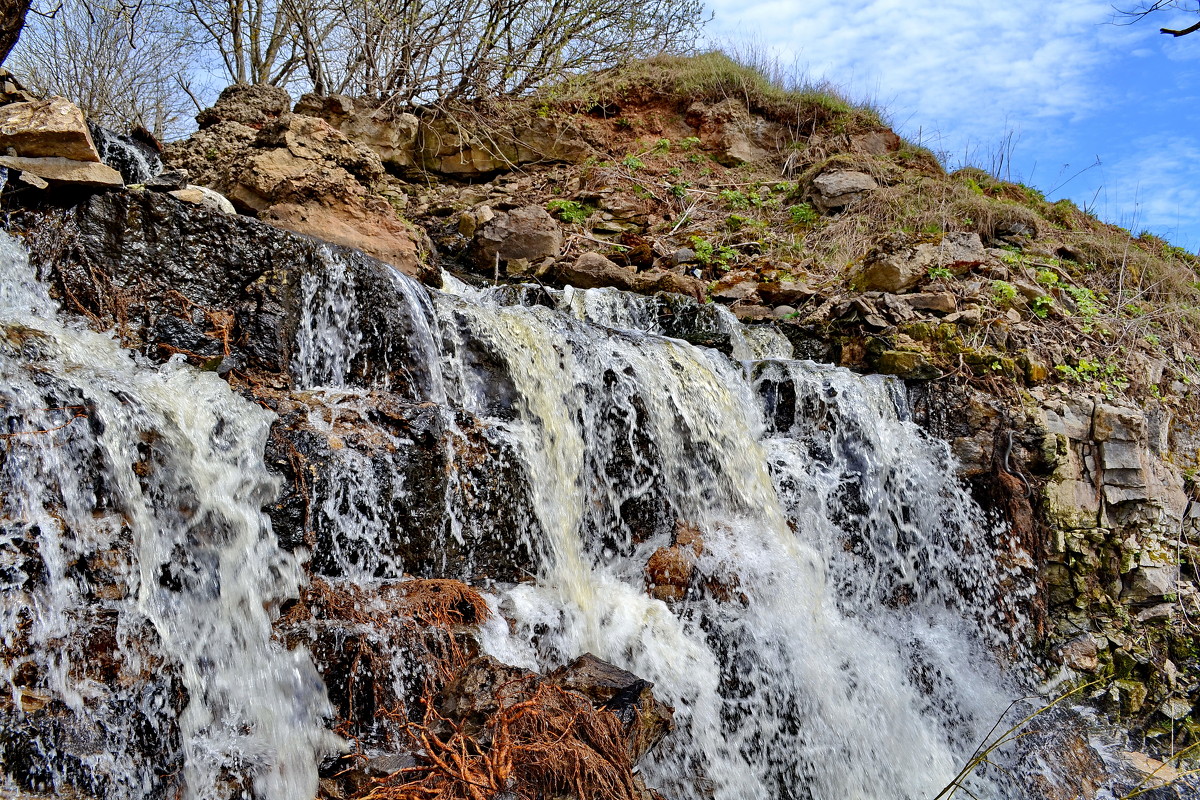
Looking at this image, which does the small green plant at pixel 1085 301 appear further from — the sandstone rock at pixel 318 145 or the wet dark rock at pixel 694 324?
the sandstone rock at pixel 318 145

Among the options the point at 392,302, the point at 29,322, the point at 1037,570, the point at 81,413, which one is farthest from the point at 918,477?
the point at 29,322

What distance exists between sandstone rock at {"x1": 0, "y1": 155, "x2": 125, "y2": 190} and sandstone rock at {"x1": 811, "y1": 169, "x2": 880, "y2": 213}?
738 centimetres

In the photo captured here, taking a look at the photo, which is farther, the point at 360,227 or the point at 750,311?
the point at 750,311

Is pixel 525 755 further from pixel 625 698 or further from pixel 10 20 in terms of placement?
pixel 10 20

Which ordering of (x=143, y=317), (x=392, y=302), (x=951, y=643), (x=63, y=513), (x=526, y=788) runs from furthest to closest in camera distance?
(x=951, y=643)
(x=392, y=302)
(x=143, y=317)
(x=63, y=513)
(x=526, y=788)

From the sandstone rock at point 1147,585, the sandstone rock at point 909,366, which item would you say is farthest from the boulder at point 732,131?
the sandstone rock at point 1147,585

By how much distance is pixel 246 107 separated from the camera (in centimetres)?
757

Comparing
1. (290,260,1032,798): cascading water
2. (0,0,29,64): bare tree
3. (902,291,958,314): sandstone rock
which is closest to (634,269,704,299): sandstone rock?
(290,260,1032,798): cascading water

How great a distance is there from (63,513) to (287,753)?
1146 mm

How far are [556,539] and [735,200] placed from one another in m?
6.56

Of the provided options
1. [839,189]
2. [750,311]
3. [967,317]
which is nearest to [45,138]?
[750,311]

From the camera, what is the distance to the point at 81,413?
268cm

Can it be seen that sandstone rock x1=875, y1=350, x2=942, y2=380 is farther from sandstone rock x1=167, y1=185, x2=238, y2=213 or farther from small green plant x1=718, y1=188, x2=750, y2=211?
sandstone rock x1=167, y1=185, x2=238, y2=213

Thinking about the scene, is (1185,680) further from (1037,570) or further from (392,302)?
(392,302)
